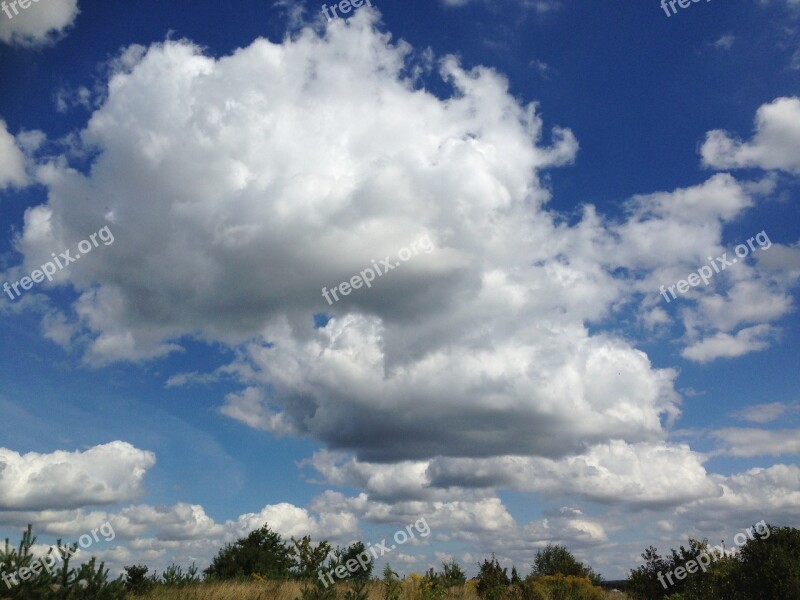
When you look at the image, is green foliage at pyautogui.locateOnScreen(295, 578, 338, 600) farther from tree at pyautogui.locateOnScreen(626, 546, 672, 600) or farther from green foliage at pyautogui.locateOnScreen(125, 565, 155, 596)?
tree at pyautogui.locateOnScreen(626, 546, 672, 600)

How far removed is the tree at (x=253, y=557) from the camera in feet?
113

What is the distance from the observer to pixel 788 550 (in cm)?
2125

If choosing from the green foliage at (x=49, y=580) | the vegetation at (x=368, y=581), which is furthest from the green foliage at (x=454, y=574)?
the green foliage at (x=49, y=580)

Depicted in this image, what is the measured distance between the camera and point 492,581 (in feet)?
Result: 94.4

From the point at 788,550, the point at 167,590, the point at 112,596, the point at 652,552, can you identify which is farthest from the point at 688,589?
the point at 112,596

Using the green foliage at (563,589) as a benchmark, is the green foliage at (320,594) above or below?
above

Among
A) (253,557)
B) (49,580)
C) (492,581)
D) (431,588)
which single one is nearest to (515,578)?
(492,581)

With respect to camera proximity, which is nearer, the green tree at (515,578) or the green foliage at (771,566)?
the green foliage at (771,566)

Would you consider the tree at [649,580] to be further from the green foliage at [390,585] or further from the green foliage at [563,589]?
the green foliage at [390,585]

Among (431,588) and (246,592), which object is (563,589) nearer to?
(431,588)

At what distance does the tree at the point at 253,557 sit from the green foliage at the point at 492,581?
36.4 feet

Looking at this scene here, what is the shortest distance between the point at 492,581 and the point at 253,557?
14686mm

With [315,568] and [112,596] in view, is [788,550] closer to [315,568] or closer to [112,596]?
[315,568]

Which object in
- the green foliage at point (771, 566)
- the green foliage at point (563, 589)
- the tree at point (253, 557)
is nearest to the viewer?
the green foliage at point (771, 566)
